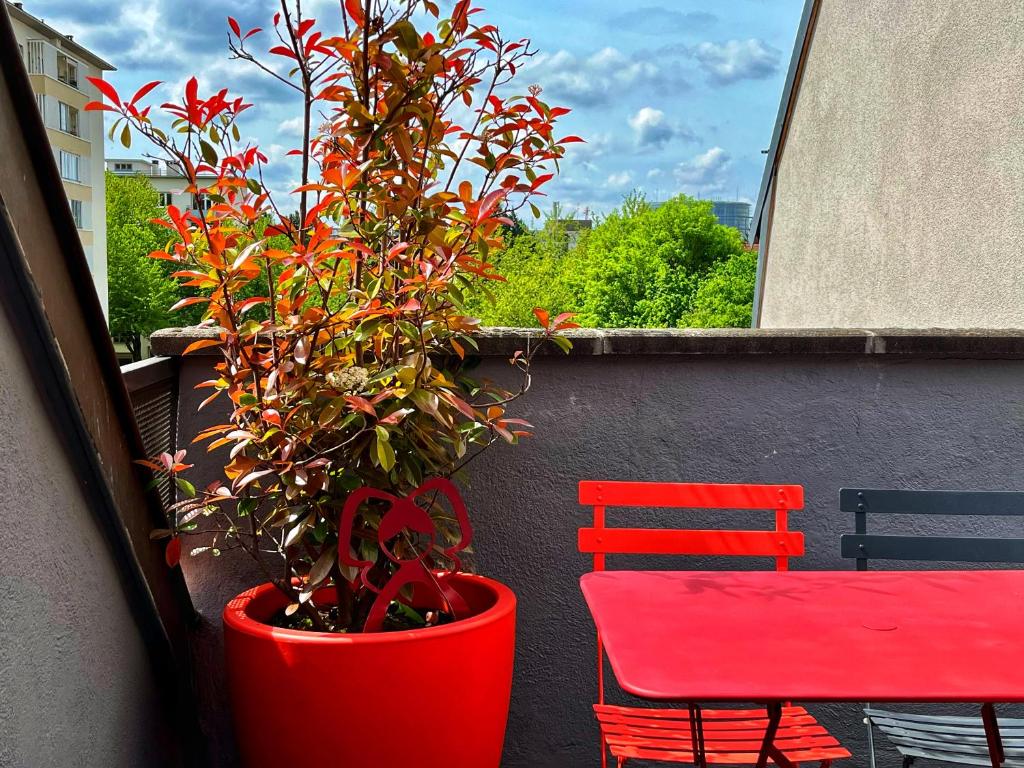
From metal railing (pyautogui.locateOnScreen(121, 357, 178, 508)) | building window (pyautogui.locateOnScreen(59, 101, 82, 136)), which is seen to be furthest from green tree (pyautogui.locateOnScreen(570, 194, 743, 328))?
building window (pyautogui.locateOnScreen(59, 101, 82, 136))

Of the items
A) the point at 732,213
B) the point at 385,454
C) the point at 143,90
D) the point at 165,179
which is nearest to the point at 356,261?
the point at 385,454

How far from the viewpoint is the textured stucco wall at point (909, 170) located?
4805mm

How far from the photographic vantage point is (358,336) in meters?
2.31

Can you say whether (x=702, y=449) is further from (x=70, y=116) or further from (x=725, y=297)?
(x=70, y=116)

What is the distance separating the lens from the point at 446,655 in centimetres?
226

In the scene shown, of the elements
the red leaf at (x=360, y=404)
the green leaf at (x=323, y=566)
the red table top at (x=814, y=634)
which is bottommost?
the green leaf at (x=323, y=566)

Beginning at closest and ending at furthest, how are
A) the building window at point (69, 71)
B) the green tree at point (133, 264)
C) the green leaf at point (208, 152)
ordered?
the green leaf at point (208, 152) → the green tree at point (133, 264) → the building window at point (69, 71)

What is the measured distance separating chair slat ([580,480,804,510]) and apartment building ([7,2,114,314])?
242 feet

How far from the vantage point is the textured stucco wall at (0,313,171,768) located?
1.69 meters

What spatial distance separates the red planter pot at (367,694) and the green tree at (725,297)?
38.4 metres

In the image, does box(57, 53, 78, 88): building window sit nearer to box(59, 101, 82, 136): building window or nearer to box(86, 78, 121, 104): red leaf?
box(59, 101, 82, 136): building window

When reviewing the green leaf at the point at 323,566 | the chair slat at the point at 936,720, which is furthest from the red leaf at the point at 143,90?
the chair slat at the point at 936,720

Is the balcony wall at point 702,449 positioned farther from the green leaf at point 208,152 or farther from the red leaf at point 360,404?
the green leaf at point 208,152

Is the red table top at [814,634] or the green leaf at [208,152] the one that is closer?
the red table top at [814,634]
